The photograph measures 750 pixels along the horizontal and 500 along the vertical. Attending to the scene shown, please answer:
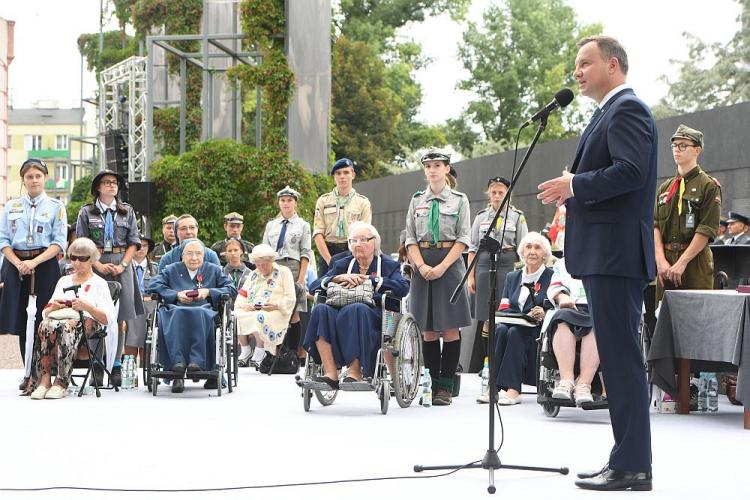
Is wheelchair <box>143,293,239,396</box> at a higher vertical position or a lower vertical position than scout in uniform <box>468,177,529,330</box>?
lower

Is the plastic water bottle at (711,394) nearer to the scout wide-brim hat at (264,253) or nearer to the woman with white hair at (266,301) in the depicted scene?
the woman with white hair at (266,301)

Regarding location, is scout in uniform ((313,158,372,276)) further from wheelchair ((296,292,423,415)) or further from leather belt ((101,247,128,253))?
wheelchair ((296,292,423,415))

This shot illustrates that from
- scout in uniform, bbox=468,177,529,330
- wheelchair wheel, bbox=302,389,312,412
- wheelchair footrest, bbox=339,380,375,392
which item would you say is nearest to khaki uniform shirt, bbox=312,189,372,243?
scout in uniform, bbox=468,177,529,330

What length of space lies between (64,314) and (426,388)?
2.84 metres

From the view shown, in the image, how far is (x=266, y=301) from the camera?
1161cm

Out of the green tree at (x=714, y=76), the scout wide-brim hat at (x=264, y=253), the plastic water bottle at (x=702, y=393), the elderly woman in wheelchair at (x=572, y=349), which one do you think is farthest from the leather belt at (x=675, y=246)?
the green tree at (x=714, y=76)

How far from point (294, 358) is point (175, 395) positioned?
2.52 m

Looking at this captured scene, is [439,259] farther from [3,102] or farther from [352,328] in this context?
[3,102]

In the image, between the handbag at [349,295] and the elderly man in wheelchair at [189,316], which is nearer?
the handbag at [349,295]

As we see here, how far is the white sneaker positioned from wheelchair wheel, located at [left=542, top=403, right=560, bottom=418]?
0.47ft

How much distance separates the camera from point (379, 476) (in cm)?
524

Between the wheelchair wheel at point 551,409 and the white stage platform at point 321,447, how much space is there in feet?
0.34

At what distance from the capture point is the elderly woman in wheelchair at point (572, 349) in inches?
299

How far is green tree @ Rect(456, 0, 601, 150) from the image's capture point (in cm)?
5141
